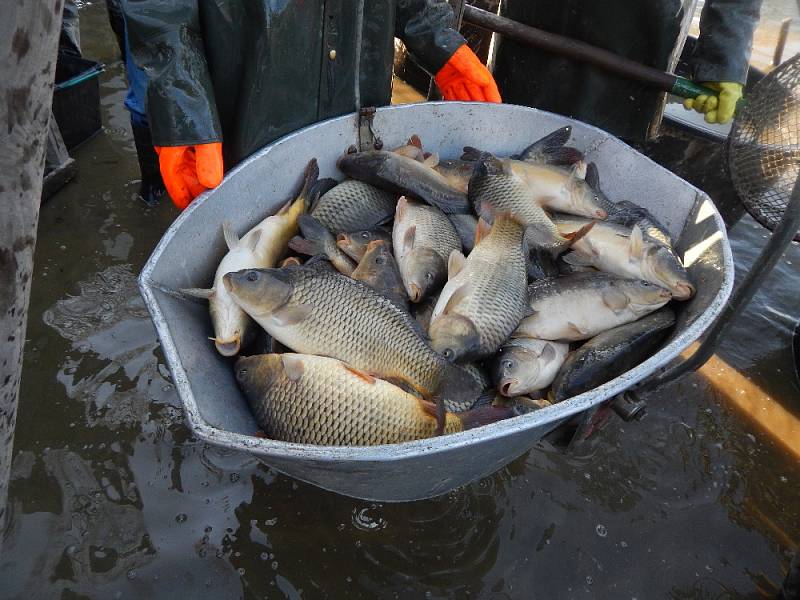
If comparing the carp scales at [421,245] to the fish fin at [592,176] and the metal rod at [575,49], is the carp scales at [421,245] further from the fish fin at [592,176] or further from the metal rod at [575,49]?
the metal rod at [575,49]

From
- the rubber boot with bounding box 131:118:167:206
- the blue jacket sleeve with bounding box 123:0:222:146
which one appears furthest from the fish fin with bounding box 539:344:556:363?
the rubber boot with bounding box 131:118:167:206

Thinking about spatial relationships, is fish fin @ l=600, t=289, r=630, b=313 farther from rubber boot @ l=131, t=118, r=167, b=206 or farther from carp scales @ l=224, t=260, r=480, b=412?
rubber boot @ l=131, t=118, r=167, b=206

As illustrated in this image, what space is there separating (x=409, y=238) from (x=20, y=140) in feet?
4.47

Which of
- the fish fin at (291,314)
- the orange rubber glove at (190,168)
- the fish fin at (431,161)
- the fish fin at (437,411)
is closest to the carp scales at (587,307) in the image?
the fish fin at (437,411)

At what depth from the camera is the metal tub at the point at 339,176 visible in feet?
A: 4.06

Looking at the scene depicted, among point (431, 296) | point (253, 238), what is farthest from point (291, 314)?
point (431, 296)

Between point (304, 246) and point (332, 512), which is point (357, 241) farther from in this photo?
point (332, 512)

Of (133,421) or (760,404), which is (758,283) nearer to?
(760,404)

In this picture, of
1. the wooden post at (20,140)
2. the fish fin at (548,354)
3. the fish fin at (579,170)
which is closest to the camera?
the wooden post at (20,140)

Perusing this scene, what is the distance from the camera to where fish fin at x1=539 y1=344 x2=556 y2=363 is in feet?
6.06

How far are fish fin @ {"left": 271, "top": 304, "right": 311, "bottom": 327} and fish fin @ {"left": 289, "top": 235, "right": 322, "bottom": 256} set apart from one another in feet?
1.06

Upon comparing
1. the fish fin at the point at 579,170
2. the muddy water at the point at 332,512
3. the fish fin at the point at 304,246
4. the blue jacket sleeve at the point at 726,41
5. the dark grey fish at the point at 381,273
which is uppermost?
the blue jacket sleeve at the point at 726,41

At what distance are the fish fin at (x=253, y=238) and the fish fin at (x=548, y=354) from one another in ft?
3.44

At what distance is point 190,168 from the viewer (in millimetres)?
2168
